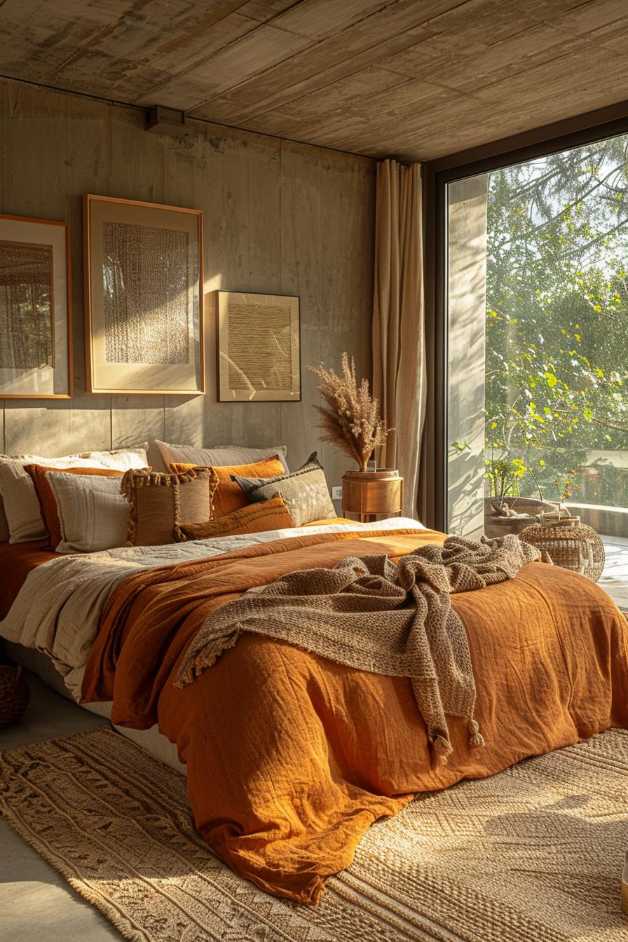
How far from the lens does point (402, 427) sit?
5957 millimetres

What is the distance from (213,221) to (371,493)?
1.81 meters

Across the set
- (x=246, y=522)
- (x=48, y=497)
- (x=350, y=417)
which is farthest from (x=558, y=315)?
(x=48, y=497)

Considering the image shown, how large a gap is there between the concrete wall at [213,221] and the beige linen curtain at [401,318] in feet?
0.40

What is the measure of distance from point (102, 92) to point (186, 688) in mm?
3270

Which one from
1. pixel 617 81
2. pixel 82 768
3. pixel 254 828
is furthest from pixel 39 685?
pixel 617 81

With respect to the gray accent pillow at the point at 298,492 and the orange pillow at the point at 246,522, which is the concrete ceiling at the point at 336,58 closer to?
the gray accent pillow at the point at 298,492

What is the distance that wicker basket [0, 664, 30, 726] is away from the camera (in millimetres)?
3371

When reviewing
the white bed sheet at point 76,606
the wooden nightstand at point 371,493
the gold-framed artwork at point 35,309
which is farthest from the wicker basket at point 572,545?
the gold-framed artwork at point 35,309

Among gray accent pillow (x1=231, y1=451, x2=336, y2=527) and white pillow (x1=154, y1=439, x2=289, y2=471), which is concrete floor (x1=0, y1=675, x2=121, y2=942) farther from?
white pillow (x1=154, y1=439, x2=289, y2=471)

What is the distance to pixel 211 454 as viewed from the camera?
492cm

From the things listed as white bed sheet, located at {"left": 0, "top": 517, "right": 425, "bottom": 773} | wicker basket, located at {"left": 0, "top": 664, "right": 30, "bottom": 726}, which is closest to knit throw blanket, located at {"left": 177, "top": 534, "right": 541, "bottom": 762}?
white bed sheet, located at {"left": 0, "top": 517, "right": 425, "bottom": 773}

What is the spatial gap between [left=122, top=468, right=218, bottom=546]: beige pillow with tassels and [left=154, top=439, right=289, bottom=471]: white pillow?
66 cm

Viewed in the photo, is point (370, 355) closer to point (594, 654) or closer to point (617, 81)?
point (617, 81)

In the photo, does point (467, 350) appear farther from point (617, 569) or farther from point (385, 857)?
point (385, 857)
